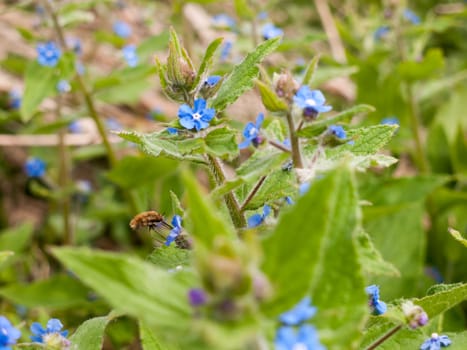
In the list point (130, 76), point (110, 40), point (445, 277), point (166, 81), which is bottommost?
point (445, 277)

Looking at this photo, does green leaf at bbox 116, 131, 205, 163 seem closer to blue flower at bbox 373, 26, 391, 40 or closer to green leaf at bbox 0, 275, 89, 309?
green leaf at bbox 0, 275, 89, 309

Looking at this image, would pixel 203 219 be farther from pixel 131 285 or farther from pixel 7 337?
pixel 7 337

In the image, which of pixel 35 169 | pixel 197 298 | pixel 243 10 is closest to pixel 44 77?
pixel 35 169

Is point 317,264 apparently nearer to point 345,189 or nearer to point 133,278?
point 345,189

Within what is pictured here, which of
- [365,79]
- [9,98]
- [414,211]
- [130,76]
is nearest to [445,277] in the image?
[414,211]

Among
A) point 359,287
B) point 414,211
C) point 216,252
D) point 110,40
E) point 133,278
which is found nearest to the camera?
point 216,252

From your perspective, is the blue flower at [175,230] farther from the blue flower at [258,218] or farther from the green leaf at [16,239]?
the green leaf at [16,239]
